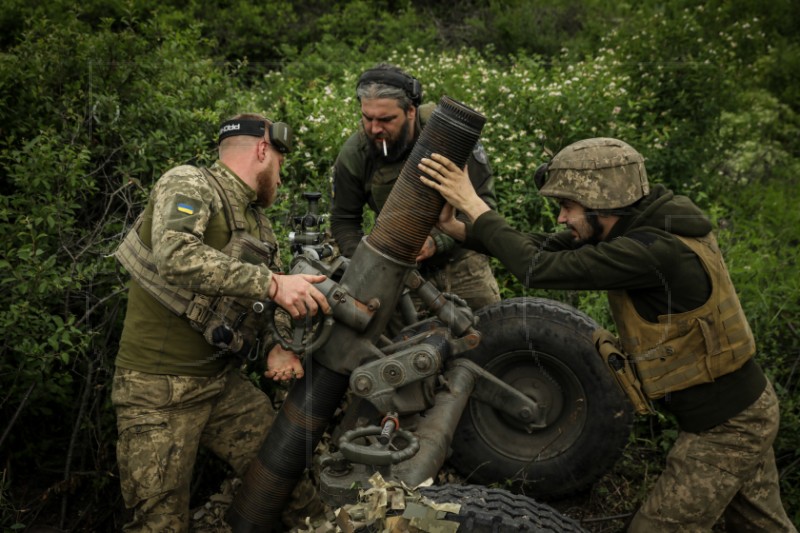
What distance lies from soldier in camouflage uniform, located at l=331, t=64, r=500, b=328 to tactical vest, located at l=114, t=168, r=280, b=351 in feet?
3.20

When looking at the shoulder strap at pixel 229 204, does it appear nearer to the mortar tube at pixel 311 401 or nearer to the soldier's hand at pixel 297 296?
the soldier's hand at pixel 297 296

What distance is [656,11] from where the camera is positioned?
1066 cm

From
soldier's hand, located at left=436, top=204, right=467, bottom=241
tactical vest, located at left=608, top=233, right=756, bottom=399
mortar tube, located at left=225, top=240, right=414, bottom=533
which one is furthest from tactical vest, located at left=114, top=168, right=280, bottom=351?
tactical vest, located at left=608, top=233, right=756, bottom=399

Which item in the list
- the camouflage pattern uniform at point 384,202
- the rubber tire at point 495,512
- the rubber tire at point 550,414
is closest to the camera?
the rubber tire at point 495,512

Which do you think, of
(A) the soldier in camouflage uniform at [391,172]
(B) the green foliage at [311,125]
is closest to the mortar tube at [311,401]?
(A) the soldier in camouflage uniform at [391,172]

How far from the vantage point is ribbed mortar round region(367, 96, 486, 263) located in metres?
3.25

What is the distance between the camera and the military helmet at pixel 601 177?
3252 millimetres

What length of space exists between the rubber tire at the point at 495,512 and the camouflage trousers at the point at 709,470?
1.94 feet

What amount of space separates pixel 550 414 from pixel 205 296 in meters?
2.15

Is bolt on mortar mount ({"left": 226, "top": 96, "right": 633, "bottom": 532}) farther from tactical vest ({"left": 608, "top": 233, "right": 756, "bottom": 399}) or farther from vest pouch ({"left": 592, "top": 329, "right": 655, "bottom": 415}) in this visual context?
tactical vest ({"left": 608, "top": 233, "right": 756, "bottom": 399})

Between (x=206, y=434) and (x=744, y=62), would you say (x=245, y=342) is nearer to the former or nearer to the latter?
(x=206, y=434)

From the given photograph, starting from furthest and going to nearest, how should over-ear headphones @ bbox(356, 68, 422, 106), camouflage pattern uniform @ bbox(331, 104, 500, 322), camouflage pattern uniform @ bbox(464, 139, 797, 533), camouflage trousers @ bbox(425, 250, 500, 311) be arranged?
1. camouflage trousers @ bbox(425, 250, 500, 311)
2. camouflage pattern uniform @ bbox(331, 104, 500, 322)
3. over-ear headphones @ bbox(356, 68, 422, 106)
4. camouflage pattern uniform @ bbox(464, 139, 797, 533)

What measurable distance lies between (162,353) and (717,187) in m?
6.93

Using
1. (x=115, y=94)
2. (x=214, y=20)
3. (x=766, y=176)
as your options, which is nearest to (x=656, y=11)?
(x=766, y=176)
